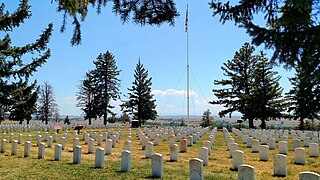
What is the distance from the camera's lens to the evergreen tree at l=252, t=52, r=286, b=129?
39688 mm

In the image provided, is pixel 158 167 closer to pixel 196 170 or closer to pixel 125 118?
pixel 196 170

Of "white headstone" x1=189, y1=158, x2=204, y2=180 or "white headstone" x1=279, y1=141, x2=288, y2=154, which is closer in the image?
"white headstone" x1=189, y1=158, x2=204, y2=180

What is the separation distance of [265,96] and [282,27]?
38170 millimetres

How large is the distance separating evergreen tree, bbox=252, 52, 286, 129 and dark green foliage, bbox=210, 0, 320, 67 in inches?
1462

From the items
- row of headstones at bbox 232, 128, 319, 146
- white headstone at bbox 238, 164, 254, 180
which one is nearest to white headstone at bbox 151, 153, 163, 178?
white headstone at bbox 238, 164, 254, 180

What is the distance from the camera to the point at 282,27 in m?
4.10

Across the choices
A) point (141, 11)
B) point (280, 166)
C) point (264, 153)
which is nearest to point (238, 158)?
point (280, 166)

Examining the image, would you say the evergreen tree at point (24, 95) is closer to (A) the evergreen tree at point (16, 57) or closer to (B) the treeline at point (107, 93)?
(A) the evergreen tree at point (16, 57)

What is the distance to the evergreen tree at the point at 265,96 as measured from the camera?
39688 millimetres

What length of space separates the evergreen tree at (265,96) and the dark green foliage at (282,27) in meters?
37.1

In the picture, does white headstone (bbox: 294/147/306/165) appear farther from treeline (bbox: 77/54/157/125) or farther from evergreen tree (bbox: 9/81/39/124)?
treeline (bbox: 77/54/157/125)

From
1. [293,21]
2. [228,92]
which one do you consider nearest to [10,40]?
[293,21]

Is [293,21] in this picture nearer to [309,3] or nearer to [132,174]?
[309,3]

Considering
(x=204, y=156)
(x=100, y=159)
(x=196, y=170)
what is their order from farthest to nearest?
(x=204, y=156) → (x=100, y=159) → (x=196, y=170)
